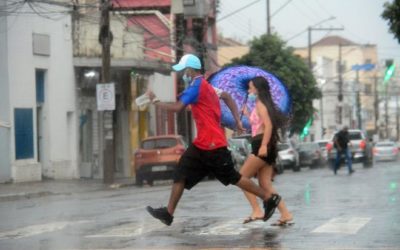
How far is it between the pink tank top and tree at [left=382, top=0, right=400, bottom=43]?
39.3ft

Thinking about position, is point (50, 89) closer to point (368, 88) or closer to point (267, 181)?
point (267, 181)

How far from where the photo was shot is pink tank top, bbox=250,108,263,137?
36.8 feet

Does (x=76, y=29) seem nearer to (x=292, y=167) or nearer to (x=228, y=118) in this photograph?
(x=292, y=167)

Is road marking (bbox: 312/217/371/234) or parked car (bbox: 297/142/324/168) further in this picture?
parked car (bbox: 297/142/324/168)

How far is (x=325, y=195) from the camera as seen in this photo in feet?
55.6

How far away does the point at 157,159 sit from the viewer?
1097 inches

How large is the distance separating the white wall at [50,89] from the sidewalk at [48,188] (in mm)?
945

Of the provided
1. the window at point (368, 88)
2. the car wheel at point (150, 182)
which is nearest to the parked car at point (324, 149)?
the car wheel at point (150, 182)

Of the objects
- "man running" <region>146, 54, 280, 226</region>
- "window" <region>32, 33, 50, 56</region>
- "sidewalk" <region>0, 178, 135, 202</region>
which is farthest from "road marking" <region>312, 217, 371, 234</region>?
"window" <region>32, 33, 50, 56</region>

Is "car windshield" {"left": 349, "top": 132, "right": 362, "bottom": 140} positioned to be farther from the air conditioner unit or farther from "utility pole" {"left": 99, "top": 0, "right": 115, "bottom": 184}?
"utility pole" {"left": 99, "top": 0, "right": 115, "bottom": 184}

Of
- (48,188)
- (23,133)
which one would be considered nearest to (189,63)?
(48,188)

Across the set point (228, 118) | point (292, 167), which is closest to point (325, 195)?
point (228, 118)

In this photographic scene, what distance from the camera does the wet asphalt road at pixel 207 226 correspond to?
955 cm

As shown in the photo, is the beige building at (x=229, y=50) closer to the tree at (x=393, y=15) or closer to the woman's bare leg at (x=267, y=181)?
the tree at (x=393, y=15)
